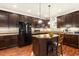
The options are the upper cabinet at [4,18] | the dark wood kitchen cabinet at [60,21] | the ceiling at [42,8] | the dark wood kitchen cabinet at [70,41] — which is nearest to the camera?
the ceiling at [42,8]

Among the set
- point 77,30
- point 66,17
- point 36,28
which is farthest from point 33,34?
point 77,30

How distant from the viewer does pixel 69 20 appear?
10.3ft

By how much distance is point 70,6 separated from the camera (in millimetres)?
2854

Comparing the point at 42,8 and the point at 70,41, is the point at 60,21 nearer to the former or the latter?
the point at 42,8

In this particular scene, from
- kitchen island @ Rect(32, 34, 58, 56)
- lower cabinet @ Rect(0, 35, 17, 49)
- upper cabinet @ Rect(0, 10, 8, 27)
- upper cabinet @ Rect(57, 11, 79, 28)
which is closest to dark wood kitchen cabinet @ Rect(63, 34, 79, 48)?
upper cabinet @ Rect(57, 11, 79, 28)

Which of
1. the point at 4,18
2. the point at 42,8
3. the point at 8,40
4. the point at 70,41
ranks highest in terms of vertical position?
the point at 42,8

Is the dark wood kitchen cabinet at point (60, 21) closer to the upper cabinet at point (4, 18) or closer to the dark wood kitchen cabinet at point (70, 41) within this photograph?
the dark wood kitchen cabinet at point (70, 41)

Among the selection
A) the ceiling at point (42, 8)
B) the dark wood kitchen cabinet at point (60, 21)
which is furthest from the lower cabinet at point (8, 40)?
the dark wood kitchen cabinet at point (60, 21)

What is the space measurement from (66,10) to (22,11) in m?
1.29

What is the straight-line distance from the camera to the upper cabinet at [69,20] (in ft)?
9.89

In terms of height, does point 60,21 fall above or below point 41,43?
above

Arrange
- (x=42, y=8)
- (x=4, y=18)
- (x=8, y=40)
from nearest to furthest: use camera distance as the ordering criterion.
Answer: (x=42, y=8), (x=4, y=18), (x=8, y=40)

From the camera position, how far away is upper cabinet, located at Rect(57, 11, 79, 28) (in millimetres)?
3016

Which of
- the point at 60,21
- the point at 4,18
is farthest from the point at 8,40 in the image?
the point at 60,21
